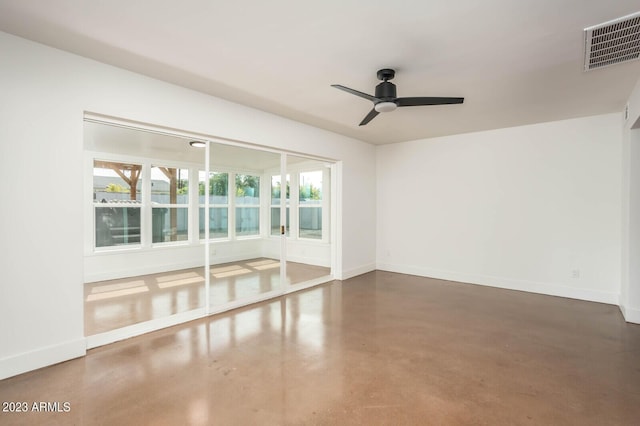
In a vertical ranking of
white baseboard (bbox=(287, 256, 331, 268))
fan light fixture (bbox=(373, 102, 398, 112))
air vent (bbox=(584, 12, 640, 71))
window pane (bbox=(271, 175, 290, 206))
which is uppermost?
air vent (bbox=(584, 12, 640, 71))

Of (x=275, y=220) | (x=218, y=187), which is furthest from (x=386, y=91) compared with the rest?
(x=218, y=187)

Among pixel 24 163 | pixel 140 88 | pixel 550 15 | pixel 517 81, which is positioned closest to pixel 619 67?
pixel 517 81

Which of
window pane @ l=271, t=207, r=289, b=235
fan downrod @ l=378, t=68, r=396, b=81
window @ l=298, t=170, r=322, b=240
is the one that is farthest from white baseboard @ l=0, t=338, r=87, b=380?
window @ l=298, t=170, r=322, b=240

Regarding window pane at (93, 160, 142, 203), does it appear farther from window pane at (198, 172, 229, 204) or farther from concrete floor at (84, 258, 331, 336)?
concrete floor at (84, 258, 331, 336)

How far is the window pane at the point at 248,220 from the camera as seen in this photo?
5227 mm

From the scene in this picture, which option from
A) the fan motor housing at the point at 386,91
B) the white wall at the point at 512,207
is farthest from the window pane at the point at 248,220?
the fan motor housing at the point at 386,91

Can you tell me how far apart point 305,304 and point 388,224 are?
112 inches

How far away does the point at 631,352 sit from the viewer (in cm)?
280

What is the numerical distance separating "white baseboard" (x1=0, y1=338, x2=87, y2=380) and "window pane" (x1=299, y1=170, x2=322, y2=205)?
4.12m

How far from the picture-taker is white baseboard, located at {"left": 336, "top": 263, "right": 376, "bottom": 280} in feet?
18.4

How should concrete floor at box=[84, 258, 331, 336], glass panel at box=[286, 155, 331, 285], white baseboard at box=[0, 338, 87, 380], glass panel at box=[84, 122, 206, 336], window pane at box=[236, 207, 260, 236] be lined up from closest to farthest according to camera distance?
white baseboard at box=[0, 338, 87, 380] < concrete floor at box=[84, 258, 331, 336] < glass panel at box=[84, 122, 206, 336] < window pane at box=[236, 207, 260, 236] < glass panel at box=[286, 155, 331, 285]

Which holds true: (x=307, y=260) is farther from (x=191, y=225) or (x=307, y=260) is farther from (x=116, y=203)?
(x=116, y=203)

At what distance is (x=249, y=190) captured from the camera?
550 cm

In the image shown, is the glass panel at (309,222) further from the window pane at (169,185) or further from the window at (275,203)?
the window pane at (169,185)
